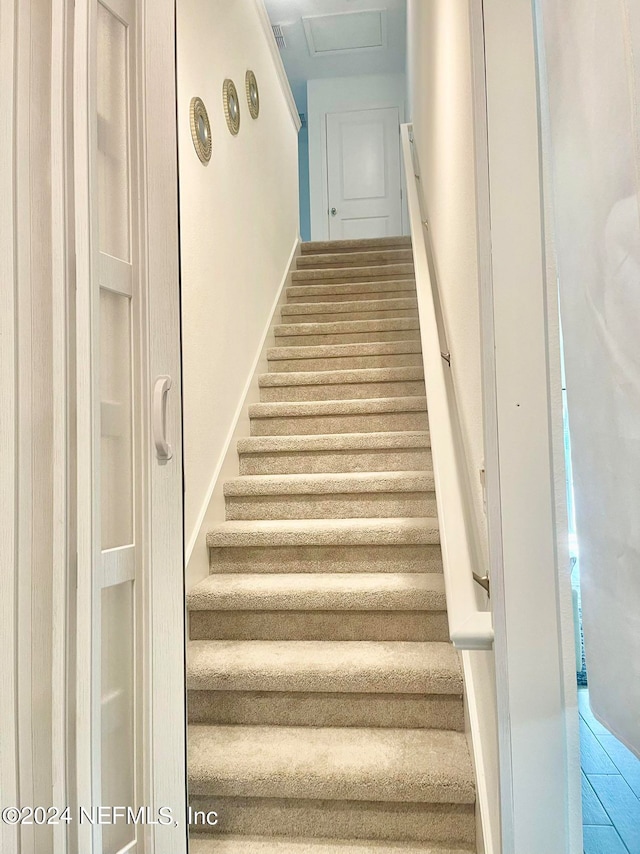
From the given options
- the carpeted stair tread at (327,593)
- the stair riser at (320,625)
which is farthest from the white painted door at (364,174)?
the stair riser at (320,625)

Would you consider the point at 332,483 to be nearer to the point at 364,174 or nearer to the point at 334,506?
the point at 334,506

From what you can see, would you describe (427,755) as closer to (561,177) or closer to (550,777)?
(550,777)

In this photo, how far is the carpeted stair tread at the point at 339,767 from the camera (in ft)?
5.39

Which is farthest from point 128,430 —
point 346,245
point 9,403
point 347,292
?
point 346,245

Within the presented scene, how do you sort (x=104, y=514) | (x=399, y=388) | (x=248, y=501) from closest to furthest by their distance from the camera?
(x=104, y=514)
(x=248, y=501)
(x=399, y=388)

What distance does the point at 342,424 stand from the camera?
3229mm

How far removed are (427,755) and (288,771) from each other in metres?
0.38

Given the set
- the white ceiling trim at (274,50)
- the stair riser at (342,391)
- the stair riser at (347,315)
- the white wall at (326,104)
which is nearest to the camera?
the stair riser at (342,391)

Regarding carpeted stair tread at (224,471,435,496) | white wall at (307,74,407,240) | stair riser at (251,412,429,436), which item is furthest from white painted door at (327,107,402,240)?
carpeted stair tread at (224,471,435,496)

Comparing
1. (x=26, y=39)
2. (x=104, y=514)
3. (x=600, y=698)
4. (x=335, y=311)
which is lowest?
(x=600, y=698)

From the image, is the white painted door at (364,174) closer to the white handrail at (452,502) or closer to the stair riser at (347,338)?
the stair riser at (347,338)

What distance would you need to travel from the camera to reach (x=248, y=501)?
287 cm

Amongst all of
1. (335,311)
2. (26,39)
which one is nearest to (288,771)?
(26,39)

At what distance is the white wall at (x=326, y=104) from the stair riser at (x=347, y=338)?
112 inches
